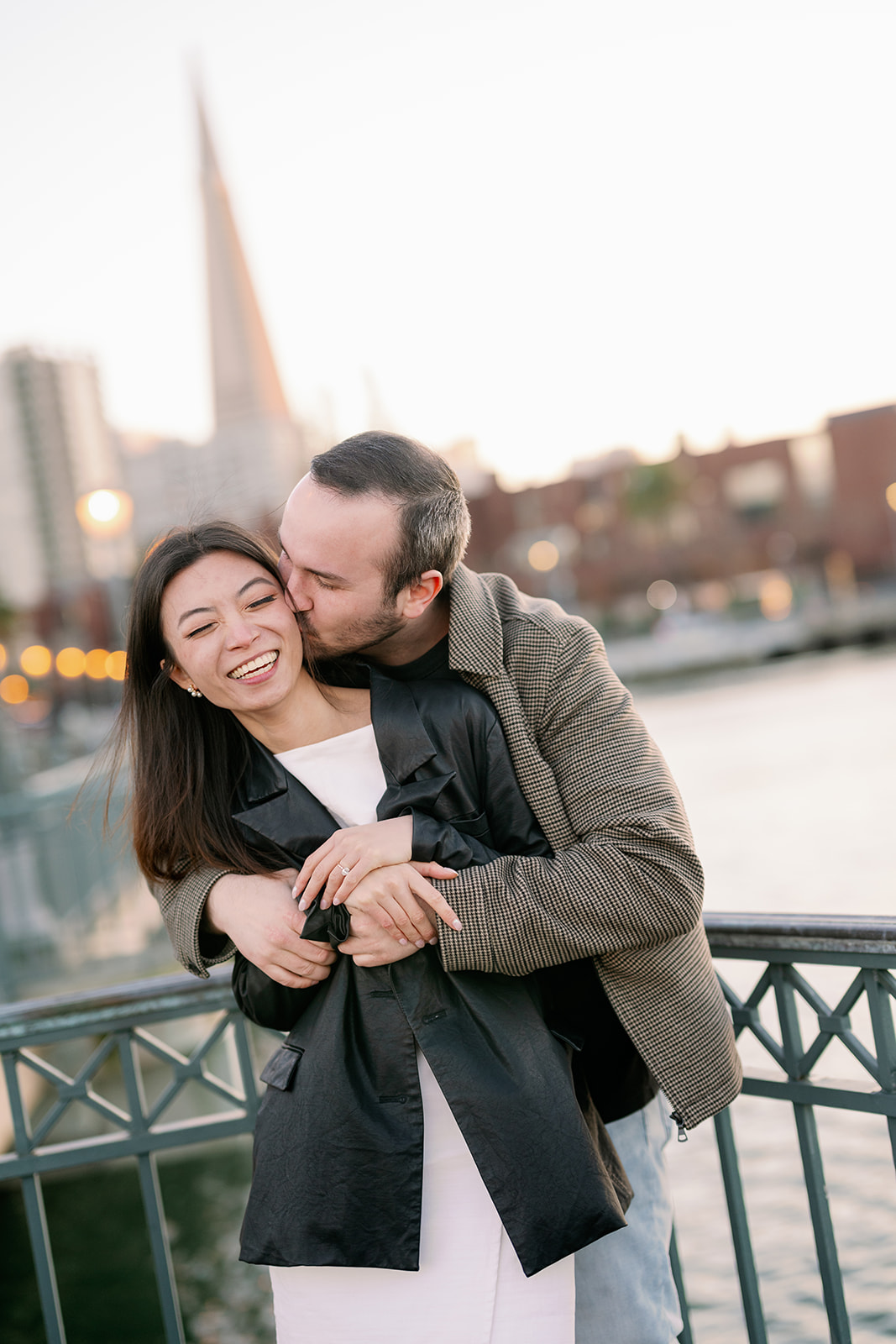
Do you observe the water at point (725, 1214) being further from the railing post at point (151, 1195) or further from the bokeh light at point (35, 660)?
the bokeh light at point (35, 660)

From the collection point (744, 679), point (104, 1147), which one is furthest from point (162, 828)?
point (744, 679)

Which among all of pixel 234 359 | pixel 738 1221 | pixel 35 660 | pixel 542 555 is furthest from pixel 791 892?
pixel 234 359

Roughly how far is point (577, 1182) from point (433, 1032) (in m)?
0.33

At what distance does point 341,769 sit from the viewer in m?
2.21

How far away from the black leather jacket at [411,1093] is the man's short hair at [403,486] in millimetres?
280

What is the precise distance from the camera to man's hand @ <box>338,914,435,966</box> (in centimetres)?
199

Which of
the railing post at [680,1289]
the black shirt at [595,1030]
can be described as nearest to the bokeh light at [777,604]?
the railing post at [680,1289]

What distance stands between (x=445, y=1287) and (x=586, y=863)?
2.40 feet

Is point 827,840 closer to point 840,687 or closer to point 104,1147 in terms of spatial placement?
point 104,1147

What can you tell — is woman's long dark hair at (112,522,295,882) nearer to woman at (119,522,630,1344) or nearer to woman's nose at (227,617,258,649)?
woman at (119,522,630,1344)

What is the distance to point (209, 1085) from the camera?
266 cm

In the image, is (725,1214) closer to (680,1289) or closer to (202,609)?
(680,1289)

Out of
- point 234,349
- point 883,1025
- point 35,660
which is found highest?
point 234,349

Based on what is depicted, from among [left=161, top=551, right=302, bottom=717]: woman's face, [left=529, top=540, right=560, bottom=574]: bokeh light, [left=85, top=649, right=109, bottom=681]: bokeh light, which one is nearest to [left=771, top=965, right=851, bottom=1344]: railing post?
[left=161, top=551, right=302, bottom=717]: woman's face
